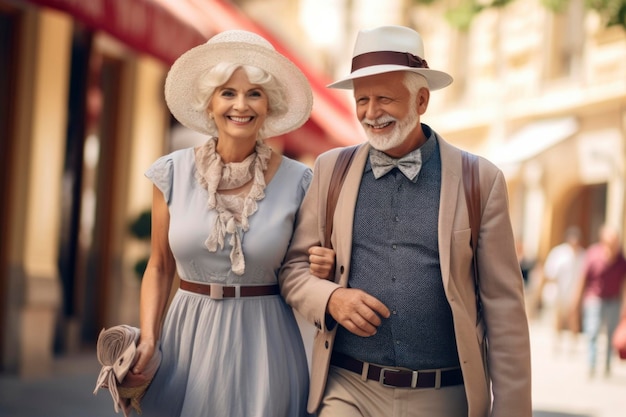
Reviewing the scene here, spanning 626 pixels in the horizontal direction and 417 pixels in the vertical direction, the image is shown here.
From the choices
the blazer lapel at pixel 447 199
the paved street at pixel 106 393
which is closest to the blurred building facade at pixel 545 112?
the paved street at pixel 106 393

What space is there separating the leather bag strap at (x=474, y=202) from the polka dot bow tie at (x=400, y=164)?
183 millimetres

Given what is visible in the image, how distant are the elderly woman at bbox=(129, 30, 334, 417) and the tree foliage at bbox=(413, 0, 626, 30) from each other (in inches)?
257

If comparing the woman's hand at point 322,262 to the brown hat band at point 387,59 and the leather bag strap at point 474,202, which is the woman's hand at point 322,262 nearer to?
the leather bag strap at point 474,202

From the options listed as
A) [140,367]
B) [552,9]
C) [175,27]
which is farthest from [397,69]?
[552,9]

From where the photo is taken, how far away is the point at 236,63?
4246 mm

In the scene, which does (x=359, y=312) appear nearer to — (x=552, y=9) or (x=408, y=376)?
(x=408, y=376)

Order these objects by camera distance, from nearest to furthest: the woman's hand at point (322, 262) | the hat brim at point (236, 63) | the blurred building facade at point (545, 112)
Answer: the woman's hand at point (322, 262) → the hat brim at point (236, 63) → the blurred building facade at point (545, 112)

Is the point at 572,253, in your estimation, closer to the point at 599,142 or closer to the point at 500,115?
the point at 599,142

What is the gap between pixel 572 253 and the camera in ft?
54.0

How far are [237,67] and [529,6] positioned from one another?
19795 mm

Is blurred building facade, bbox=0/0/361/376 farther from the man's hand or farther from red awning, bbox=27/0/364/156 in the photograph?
the man's hand

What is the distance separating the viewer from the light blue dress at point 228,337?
4.12 m

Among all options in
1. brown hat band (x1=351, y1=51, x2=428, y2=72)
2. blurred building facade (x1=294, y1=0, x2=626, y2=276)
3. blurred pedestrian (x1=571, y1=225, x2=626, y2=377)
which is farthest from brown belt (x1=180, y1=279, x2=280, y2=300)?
blurred building facade (x1=294, y1=0, x2=626, y2=276)

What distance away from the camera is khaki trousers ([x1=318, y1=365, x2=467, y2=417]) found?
12.4ft
